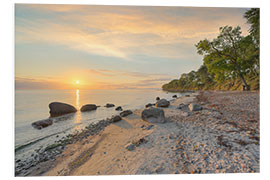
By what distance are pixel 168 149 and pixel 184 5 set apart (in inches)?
205

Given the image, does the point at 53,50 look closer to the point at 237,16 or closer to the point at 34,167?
the point at 34,167

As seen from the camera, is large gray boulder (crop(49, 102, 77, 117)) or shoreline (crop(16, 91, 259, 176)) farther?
large gray boulder (crop(49, 102, 77, 117))

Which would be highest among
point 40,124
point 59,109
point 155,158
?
point 155,158

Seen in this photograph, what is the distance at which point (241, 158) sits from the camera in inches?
96.7

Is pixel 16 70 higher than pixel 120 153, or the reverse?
pixel 16 70

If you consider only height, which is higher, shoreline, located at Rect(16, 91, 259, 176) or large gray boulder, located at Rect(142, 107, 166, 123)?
large gray boulder, located at Rect(142, 107, 166, 123)

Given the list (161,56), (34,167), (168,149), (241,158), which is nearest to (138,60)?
(161,56)

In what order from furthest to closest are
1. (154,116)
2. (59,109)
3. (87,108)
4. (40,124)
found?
1. (87,108)
2. (59,109)
3. (40,124)
4. (154,116)

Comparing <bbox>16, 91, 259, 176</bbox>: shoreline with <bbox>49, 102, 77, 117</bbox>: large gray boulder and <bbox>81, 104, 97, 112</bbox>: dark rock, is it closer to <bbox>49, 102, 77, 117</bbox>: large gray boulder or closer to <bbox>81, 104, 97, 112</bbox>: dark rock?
<bbox>49, 102, 77, 117</bbox>: large gray boulder

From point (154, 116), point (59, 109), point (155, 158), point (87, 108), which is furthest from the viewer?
point (87, 108)

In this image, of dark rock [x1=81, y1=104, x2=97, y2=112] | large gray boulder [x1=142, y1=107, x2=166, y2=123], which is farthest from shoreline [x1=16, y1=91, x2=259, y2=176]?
dark rock [x1=81, y1=104, x2=97, y2=112]

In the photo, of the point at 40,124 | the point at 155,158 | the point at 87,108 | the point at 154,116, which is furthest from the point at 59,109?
the point at 155,158

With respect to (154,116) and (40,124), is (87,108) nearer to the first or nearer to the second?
(40,124)

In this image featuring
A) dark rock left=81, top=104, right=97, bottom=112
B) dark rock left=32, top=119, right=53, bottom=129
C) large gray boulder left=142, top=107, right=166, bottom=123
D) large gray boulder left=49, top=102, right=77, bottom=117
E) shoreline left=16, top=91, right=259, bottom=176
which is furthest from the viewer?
dark rock left=81, top=104, right=97, bottom=112
